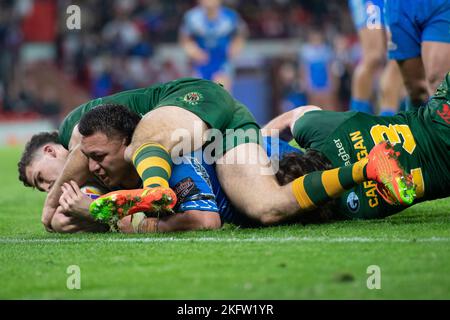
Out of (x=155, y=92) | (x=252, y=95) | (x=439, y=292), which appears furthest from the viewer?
(x=252, y=95)

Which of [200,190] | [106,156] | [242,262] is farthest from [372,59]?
[242,262]

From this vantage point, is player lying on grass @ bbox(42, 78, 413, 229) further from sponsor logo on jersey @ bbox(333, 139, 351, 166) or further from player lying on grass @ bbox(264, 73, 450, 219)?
sponsor logo on jersey @ bbox(333, 139, 351, 166)

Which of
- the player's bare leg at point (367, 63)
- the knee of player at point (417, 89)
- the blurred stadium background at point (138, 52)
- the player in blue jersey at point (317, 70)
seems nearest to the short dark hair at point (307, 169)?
the knee of player at point (417, 89)

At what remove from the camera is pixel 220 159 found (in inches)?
212

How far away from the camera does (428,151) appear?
516 cm

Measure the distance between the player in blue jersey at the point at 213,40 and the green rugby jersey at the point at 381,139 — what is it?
1013 cm

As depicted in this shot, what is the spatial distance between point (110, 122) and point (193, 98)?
0.59m

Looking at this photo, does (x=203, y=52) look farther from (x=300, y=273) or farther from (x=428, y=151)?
(x=300, y=273)

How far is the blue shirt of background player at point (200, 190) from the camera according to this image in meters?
5.09

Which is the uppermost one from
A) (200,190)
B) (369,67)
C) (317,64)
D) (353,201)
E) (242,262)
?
(317,64)

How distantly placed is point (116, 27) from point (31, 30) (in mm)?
2527

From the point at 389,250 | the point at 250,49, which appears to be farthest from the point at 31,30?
the point at 389,250

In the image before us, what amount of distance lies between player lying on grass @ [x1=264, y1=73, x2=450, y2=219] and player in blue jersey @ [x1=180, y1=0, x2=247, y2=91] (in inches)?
399

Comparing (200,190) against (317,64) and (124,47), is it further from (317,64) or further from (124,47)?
(124,47)
